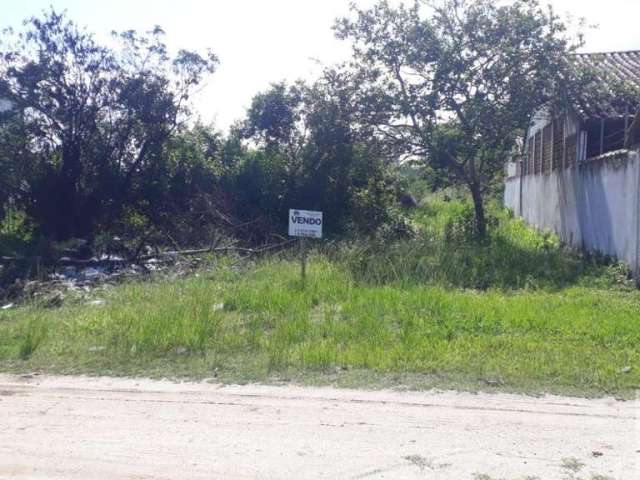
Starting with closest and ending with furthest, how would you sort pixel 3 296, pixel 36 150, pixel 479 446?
pixel 479 446 → pixel 3 296 → pixel 36 150

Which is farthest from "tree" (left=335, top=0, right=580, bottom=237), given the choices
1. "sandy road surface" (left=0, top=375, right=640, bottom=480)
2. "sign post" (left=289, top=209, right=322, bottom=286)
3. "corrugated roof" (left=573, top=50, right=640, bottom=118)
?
"sandy road surface" (left=0, top=375, right=640, bottom=480)

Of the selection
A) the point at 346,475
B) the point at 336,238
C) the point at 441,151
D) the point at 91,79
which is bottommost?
the point at 346,475

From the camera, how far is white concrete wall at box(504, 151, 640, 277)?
11.6m

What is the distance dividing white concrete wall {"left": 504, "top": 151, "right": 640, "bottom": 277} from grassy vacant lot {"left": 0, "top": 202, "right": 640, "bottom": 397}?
2.46 feet

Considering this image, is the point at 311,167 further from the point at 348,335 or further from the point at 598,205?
the point at 348,335

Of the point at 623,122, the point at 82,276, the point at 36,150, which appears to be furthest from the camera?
the point at 36,150

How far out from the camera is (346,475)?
4.37m

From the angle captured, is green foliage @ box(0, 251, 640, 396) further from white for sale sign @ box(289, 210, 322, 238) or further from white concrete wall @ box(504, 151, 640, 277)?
white concrete wall @ box(504, 151, 640, 277)

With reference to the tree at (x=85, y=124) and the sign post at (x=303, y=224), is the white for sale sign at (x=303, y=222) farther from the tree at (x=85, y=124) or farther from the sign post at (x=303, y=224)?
the tree at (x=85, y=124)

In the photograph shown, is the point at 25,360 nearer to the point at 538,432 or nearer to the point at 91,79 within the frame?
the point at 538,432

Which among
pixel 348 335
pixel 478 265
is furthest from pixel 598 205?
pixel 348 335

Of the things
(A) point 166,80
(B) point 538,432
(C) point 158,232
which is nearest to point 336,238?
(C) point 158,232

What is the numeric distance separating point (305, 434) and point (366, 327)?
325 centimetres

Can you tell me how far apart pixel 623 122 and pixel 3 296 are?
14.2 metres
